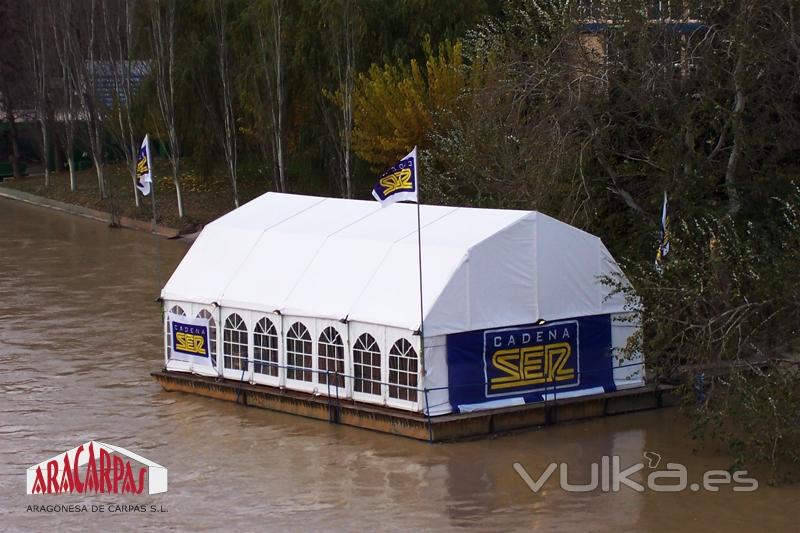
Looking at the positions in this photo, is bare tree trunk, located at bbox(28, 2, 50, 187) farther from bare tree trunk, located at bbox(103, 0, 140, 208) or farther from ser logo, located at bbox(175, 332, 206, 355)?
ser logo, located at bbox(175, 332, 206, 355)

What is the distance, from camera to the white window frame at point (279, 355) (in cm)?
2234

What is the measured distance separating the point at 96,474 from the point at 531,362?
7.04m

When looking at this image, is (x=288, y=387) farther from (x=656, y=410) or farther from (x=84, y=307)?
(x=84, y=307)

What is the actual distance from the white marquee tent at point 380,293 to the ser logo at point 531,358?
0.24 metres

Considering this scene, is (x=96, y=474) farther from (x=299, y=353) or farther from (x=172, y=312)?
(x=172, y=312)

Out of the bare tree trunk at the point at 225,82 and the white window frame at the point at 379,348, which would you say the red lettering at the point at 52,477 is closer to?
the white window frame at the point at 379,348

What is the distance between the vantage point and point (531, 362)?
69.3ft

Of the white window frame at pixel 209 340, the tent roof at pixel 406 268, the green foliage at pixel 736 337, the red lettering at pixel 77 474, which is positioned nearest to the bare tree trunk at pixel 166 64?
the tent roof at pixel 406 268

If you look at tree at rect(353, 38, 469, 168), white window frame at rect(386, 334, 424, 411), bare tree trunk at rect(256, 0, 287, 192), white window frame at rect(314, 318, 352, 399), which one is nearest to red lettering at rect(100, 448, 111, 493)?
white window frame at rect(314, 318, 352, 399)

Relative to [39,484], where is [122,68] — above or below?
above

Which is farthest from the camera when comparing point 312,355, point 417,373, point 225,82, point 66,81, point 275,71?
point 66,81

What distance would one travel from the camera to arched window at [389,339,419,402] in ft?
66.8

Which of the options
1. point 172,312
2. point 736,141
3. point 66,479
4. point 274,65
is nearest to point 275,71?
point 274,65

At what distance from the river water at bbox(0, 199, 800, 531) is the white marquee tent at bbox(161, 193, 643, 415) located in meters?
0.91
